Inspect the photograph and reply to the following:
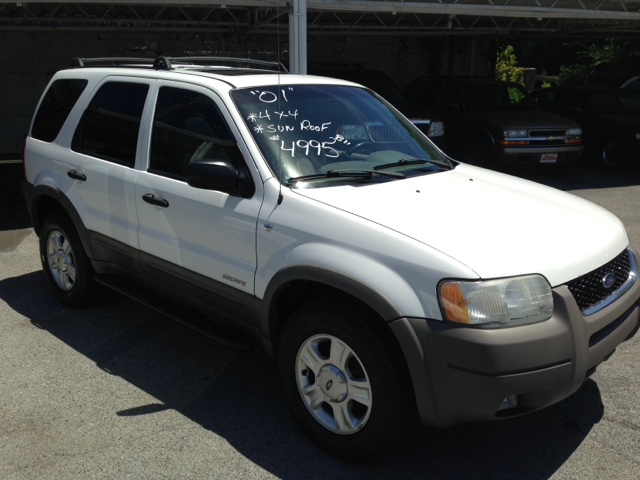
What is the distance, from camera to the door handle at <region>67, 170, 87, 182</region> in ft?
14.5

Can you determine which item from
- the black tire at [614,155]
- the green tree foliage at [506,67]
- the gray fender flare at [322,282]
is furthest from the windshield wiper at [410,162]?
the green tree foliage at [506,67]

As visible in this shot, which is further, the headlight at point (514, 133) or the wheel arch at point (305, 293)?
the headlight at point (514, 133)

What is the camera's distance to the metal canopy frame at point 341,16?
33.0 ft

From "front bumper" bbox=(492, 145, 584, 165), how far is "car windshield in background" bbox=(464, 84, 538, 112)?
1.35 meters

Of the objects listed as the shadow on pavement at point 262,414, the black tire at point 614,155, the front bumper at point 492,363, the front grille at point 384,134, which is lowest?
the shadow on pavement at point 262,414

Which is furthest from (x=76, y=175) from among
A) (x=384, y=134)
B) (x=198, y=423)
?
(x=384, y=134)

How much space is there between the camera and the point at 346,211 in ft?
9.71

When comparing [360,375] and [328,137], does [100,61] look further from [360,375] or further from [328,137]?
[360,375]

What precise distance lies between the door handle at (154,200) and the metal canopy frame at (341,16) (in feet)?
15.2

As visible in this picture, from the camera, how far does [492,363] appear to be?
251 centimetres

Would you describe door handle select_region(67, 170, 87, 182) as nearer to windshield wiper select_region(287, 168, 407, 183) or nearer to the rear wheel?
windshield wiper select_region(287, 168, 407, 183)

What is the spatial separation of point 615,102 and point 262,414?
11.9 m

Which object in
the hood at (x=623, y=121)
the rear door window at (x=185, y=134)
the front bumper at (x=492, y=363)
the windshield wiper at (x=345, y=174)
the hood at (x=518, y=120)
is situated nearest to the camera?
the front bumper at (x=492, y=363)

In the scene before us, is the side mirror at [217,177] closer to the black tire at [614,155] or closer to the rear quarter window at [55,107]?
the rear quarter window at [55,107]
